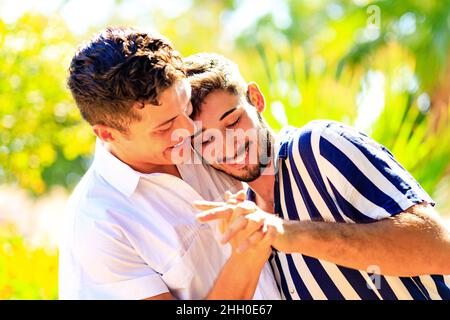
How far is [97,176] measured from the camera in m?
2.44

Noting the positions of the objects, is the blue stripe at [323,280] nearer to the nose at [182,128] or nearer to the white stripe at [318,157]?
the white stripe at [318,157]

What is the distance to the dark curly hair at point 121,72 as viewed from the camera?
7.77 feet

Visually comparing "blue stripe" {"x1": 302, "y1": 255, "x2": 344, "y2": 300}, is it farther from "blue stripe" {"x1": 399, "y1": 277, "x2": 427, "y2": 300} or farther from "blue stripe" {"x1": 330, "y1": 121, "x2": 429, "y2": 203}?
"blue stripe" {"x1": 330, "y1": 121, "x2": 429, "y2": 203}

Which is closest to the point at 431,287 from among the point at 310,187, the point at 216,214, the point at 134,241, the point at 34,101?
the point at 310,187

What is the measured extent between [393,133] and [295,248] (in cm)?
176

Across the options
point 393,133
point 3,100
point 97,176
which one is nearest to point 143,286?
point 97,176

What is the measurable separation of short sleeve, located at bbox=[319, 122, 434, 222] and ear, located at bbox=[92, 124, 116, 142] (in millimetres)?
738

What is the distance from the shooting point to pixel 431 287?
2250 millimetres

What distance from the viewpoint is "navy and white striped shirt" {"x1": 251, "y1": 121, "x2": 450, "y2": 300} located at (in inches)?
84.9

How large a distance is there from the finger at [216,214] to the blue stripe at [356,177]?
18.9 inches

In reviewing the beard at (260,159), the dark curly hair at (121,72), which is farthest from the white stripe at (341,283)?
the dark curly hair at (121,72)

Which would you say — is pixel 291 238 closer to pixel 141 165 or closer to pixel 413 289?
pixel 413 289

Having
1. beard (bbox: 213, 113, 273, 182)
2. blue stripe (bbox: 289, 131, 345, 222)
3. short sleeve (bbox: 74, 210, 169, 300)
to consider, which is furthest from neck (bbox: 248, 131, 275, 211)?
short sleeve (bbox: 74, 210, 169, 300)
